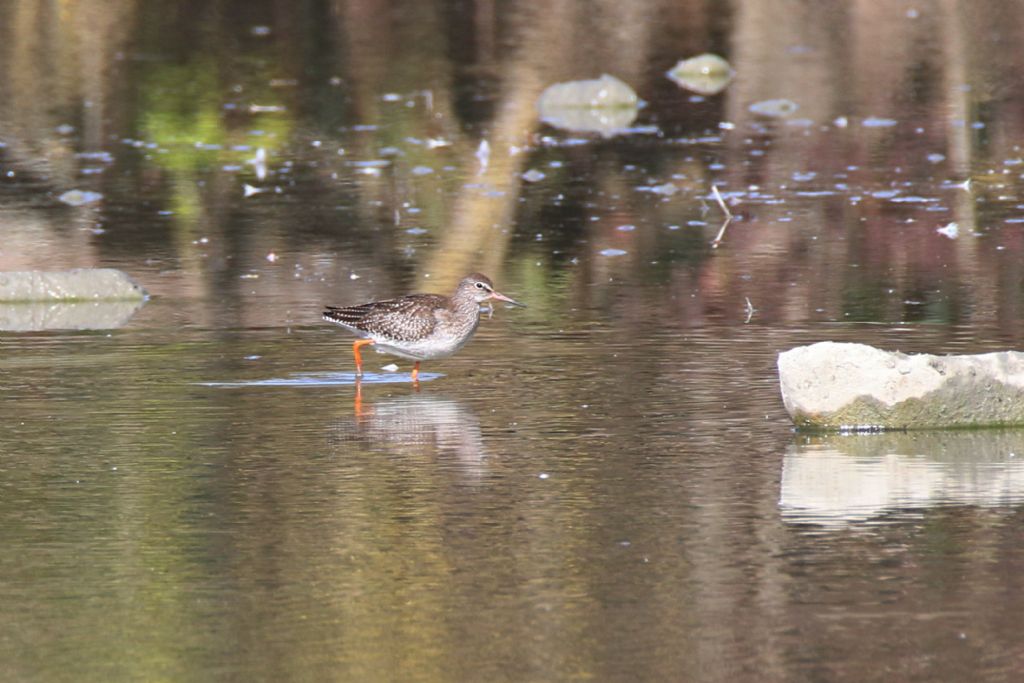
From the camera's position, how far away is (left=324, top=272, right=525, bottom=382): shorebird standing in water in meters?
12.7

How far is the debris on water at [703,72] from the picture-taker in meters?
29.2

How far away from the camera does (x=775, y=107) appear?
2620 cm

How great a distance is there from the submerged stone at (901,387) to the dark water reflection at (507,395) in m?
0.19

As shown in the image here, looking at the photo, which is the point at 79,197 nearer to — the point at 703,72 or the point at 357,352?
the point at 357,352

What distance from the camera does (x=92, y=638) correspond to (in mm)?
7195

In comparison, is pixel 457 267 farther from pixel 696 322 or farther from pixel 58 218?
pixel 58 218

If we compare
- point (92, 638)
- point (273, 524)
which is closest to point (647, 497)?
point (273, 524)

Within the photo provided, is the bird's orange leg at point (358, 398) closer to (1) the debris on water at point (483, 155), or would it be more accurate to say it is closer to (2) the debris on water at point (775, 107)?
(1) the debris on water at point (483, 155)

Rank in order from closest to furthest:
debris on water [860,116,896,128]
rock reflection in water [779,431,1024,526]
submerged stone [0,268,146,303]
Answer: rock reflection in water [779,431,1024,526] < submerged stone [0,268,146,303] < debris on water [860,116,896,128]

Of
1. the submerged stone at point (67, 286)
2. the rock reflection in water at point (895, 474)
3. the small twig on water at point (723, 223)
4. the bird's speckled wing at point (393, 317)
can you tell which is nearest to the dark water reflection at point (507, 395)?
the rock reflection in water at point (895, 474)

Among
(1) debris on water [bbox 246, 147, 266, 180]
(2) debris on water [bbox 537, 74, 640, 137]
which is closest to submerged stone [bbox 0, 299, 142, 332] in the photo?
(1) debris on water [bbox 246, 147, 266, 180]

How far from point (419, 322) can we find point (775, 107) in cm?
1411

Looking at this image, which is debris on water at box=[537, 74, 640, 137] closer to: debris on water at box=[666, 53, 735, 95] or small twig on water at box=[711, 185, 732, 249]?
debris on water at box=[666, 53, 735, 95]

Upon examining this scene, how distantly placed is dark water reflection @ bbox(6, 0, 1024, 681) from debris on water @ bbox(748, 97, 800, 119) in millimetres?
191
